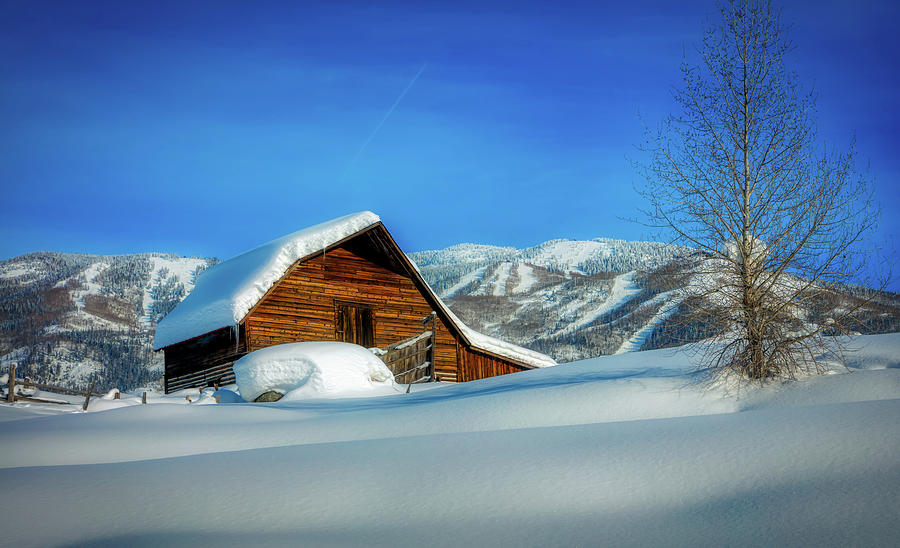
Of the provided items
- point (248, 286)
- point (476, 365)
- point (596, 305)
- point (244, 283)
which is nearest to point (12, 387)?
point (244, 283)

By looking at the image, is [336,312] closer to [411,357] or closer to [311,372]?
[411,357]

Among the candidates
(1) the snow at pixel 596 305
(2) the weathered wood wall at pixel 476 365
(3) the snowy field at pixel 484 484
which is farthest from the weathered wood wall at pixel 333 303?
(1) the snow at pixel 596 305

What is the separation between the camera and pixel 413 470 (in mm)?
4762

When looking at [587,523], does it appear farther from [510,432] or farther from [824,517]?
[510,432]

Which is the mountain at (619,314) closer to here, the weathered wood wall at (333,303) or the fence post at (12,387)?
the weathered wood wall at (333,303)

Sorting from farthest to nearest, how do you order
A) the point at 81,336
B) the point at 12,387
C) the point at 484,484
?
the point at 81,336, the point at 12,387, the point at 484,484

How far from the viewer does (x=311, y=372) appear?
1216 centimetres

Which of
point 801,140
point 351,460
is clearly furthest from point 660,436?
point 801,140

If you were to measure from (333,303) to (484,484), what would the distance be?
17.1 metres

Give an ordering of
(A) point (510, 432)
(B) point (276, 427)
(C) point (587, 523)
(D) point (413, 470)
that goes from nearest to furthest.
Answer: (C) point (587, 523) → (D) point (413, 470) → (A) point (510, 432) → (B) point (276, 427)

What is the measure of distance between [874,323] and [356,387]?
8.49 m

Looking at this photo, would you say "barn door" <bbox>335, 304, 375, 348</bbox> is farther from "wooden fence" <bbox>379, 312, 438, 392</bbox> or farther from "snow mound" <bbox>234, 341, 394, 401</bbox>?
"snow mound" <bbox>234, 341, 394, 401</bbox>

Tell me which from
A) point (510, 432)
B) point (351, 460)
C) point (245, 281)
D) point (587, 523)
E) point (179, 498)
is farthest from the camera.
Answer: point (245, 281)

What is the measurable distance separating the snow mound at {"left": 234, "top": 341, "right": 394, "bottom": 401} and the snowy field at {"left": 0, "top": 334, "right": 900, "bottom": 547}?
492 cm
